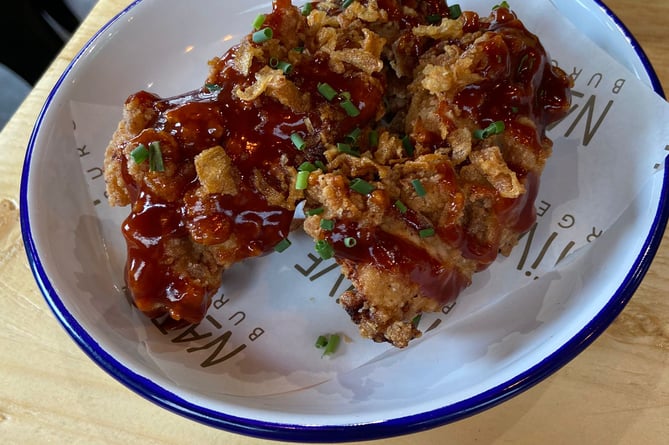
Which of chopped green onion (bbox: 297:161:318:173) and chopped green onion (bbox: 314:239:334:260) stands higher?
chopped green onion (bbox: 297:161:318:173)

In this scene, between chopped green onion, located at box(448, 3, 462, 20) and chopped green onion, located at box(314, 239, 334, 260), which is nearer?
chopped green onion, located at box(314, 239, 334, 260)

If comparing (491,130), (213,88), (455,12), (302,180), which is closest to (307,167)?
(302,180)

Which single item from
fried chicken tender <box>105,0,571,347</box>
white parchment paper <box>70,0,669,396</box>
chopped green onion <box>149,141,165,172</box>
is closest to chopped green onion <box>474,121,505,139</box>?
fried chicken tender <box>105,0,571,347</box>

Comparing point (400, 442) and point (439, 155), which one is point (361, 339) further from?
point (439, 155)

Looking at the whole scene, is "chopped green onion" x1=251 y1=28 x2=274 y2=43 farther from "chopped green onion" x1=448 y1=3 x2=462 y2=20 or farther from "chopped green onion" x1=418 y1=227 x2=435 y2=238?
"chopped green onion" x1=418 y1=227 x2=435 y2=238

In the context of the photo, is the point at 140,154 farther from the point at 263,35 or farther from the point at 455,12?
the point at 455,12

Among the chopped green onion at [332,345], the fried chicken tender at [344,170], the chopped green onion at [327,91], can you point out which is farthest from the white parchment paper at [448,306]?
the chopped green onion at [327,91]

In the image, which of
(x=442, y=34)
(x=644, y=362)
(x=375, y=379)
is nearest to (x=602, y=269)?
(x=644, y=362)
